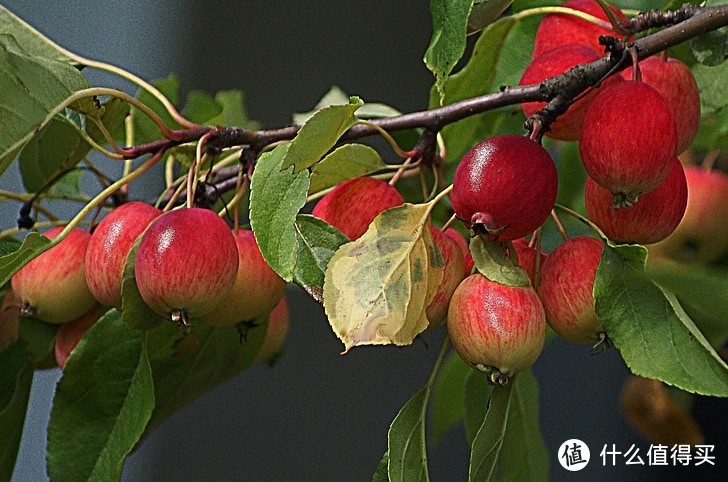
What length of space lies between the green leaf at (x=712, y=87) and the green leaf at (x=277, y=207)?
191mm

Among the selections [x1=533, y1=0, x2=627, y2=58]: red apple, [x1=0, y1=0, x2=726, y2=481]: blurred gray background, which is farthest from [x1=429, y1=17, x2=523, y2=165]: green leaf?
[x1=0, y1=0, x2=726, y2=481]: blurred gray background

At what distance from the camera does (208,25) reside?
1.01 m

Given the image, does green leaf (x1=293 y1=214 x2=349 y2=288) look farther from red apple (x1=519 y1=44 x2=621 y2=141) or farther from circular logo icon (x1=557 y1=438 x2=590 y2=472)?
circular logo icon (x1=557 y1=438 x2=590 y2=472)

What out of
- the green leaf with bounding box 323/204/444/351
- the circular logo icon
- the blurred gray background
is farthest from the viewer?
the blurred gray background

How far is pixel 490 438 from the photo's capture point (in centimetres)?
28

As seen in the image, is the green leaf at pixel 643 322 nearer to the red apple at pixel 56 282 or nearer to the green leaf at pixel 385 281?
the green leaf at pixel 385 281

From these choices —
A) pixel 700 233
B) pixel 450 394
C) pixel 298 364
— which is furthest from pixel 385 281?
pixel 298 364

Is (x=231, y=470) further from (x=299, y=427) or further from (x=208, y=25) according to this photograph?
(x=208, y=25)

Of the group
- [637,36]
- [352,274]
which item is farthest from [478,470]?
[637,36]

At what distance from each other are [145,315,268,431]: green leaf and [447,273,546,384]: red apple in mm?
121

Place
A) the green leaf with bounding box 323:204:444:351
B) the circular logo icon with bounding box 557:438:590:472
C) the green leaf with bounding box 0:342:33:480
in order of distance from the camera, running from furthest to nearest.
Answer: the circular logo icon with bounding box 557:438:590:472, the green leaf with bounding box 0:342:33:480, the green leaf with bounding box 323:204:444:351

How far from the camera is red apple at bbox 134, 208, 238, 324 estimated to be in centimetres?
26

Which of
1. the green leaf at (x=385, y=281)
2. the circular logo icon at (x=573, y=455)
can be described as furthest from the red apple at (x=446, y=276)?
the circular logo icon at (x=573, y=455)

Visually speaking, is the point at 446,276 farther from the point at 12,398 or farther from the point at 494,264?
the point at 12,398
